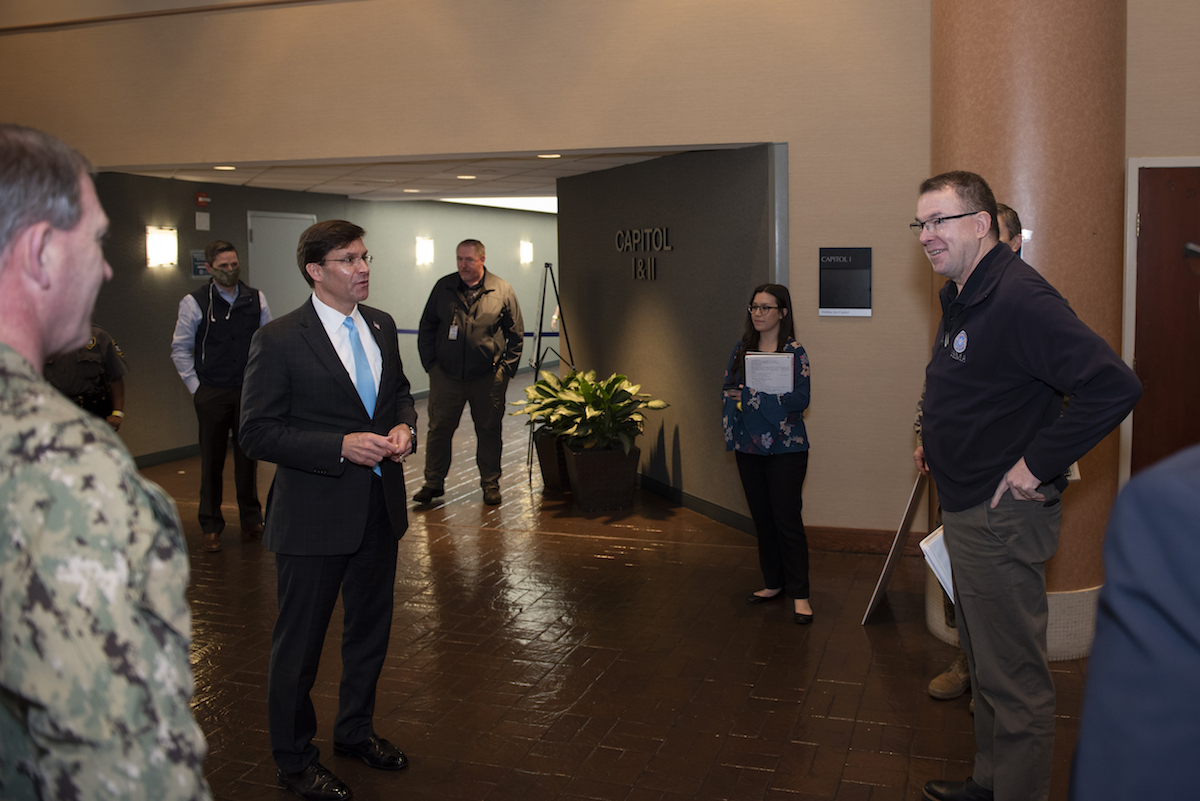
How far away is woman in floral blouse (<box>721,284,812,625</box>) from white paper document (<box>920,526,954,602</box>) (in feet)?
5.51

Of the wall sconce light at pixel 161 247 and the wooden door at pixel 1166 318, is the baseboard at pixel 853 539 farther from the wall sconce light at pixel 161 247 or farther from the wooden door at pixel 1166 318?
the wall sconce light at pixel 161 247

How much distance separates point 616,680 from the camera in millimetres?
4262

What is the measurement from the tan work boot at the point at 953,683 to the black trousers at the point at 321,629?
2255 millimetres

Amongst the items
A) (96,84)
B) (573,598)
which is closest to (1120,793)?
(573,598)

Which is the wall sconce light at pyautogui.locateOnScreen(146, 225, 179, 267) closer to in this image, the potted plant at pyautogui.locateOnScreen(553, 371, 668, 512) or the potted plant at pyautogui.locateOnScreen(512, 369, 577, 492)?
the potted plant at pyautogui.locateOnScreen(512, 369, 577, 492)

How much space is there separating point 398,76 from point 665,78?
1.88 meters

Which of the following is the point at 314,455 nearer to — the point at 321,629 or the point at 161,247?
the point at 321,629

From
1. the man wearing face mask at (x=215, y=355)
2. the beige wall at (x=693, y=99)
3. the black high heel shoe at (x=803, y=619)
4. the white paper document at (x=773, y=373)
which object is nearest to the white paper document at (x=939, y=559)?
the white paper document at (x=773, y=373)

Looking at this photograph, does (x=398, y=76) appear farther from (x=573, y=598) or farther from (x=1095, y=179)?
(x=1095, y=179)

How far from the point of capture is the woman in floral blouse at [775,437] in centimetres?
488

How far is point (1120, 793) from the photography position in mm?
917

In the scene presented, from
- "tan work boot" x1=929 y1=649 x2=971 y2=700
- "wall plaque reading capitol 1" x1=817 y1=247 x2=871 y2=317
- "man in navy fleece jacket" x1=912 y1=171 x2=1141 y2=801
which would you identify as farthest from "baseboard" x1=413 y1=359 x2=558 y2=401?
"man in navy fleece jacket" x1=912 y1=171 x2=1141 y2=801

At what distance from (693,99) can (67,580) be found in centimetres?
565

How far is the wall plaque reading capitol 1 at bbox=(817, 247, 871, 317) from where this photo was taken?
5.98m
